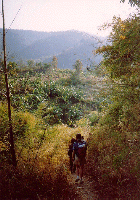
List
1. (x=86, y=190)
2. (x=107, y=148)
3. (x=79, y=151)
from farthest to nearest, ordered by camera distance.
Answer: (x=107, y=148) → (x=86, y=190) → (x=79, y=151)

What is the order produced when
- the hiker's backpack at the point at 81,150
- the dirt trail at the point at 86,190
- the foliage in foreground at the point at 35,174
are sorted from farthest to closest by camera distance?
the hiker's backpack at the point at 81,150, the dirt trail at the point at 86,190, the foliage in foreground at the point at 35,174

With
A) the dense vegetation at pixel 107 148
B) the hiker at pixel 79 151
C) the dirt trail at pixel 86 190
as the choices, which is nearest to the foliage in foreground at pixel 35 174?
the dense vegetation at pixel 107 148

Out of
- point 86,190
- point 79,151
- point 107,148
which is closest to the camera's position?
point 79,151

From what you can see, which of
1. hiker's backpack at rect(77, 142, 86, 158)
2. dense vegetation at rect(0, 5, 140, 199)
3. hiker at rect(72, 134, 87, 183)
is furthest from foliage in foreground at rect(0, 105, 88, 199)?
hiker's backpack at rect(77, 142, 86, 158)

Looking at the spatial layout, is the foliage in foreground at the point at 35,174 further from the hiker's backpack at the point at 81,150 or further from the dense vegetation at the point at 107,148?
the hiker's backpack at the point at 81,150

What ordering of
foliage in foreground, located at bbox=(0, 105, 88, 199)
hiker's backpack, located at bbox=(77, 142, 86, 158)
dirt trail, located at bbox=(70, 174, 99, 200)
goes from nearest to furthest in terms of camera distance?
foliage in foreground, located at bbox=(0, 105, 88, 199), dirt trail, located at bbox=(70, 174, 99, 200), hiker's backpack, located at bbox=(77, 142, 86, 158)

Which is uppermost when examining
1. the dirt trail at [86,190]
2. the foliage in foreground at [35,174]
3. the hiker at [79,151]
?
the hiker at [79,151]

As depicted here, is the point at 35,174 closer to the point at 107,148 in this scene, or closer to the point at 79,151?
the point at 79,151

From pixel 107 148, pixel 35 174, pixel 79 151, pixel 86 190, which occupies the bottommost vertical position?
pixel 86 190

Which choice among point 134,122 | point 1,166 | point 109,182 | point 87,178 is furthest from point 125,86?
point 1,166

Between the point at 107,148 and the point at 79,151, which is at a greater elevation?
the point at 79,151

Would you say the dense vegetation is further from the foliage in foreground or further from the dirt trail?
the dirt trail

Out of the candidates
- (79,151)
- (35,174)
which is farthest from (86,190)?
(35,174)

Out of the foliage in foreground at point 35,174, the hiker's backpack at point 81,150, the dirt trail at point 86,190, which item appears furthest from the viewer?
the hiker's backpack at point 81,150
